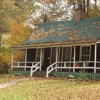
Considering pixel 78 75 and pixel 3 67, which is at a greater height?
pixel 3 67

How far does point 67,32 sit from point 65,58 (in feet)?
9.81

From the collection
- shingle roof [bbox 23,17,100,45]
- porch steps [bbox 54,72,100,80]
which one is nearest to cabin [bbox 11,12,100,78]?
shingle roof [bbox 23,17,100,45]

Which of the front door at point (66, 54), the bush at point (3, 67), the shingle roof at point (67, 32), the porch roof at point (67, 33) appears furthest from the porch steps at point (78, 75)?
the bush at point (3, 67)

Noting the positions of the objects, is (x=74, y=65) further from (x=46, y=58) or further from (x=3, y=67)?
(x=3, y=67)

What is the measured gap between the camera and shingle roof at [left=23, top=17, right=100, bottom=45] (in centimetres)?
2479


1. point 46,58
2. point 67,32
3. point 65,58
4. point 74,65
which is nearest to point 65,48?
point 65,58

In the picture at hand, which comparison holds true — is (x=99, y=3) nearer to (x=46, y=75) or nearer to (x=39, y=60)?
(x=39, y=60)

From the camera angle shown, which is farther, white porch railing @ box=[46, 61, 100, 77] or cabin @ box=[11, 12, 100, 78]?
cabin @ box=[11, 12, 100, 78]

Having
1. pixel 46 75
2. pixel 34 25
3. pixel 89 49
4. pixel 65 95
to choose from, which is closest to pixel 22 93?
pixel 65 95

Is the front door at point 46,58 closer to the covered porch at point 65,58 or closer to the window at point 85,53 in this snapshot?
the covered porch at point 65,58

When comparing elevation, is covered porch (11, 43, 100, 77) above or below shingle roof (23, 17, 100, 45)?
below

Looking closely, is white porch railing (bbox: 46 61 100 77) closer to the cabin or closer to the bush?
the cabin

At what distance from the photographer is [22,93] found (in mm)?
14570

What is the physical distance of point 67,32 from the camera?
26828 millimetres
